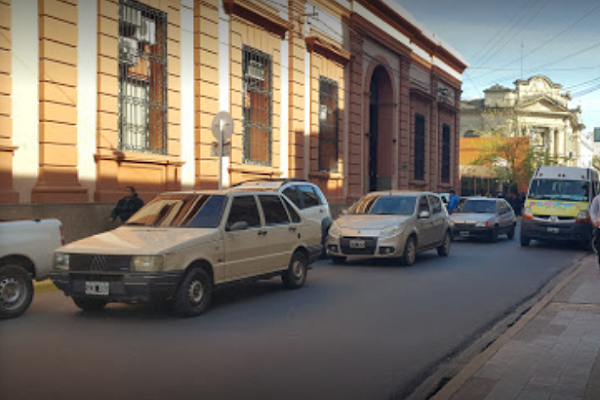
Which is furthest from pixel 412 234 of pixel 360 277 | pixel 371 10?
pixel 371 10

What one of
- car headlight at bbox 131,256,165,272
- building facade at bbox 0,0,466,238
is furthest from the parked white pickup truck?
building facade at bbox 0,0,466,238

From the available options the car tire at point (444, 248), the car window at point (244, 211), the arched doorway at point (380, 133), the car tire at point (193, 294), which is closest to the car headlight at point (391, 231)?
the car tire at point (444, 248)

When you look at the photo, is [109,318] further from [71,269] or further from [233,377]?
[233,377]

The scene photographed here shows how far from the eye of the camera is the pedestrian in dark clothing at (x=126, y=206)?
14.3 meters

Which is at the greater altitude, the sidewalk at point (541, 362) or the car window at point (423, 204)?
the car window at point (423, 204)

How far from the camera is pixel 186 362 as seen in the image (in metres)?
6.30

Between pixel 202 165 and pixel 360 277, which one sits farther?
pixel 202 165

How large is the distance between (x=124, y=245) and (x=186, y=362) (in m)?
2.49

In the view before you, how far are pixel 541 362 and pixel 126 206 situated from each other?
10053mm

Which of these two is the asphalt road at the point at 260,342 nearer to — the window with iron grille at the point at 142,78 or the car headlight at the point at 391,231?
the car headlight at the point at 391,231

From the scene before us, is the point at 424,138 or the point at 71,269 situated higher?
the point at 424,138

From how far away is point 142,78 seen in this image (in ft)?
55.0

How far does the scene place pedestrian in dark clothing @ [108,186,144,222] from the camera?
14.3 m

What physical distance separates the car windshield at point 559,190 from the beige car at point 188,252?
11539 millimetres
